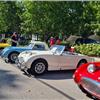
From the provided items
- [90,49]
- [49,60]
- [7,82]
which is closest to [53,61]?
[49,60]

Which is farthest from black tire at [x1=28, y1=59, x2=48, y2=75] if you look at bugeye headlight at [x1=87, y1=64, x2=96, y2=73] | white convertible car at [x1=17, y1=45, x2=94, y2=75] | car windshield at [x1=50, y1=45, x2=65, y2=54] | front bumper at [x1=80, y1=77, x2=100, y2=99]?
front bumper at [x1=80, y1=77, x2=100, y2=99]

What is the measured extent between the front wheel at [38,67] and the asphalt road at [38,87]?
0.78 ft

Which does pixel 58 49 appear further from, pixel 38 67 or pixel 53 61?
pixel 38 67

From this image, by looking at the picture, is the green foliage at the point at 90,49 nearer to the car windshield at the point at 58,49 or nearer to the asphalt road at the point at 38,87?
the car windshield at the point at 58,49

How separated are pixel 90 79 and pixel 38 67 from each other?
478 cm

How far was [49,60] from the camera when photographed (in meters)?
11.1

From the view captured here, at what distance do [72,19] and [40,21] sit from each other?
3.16 meters

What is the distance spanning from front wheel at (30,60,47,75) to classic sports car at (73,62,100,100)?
13.1 feet

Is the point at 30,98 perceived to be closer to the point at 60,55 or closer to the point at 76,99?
the point at 76,99

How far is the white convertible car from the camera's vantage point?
1078 cm

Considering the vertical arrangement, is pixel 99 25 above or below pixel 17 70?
above

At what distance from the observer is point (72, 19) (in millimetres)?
27516

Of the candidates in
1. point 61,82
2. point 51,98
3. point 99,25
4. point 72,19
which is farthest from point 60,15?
point 51,98

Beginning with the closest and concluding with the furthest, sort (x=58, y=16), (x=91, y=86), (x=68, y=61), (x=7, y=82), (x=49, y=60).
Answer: (x=91, y=86) < (x=7, y=82) < (x=49, y=60) < (x=68, y=61) < (x=58, y=16)
